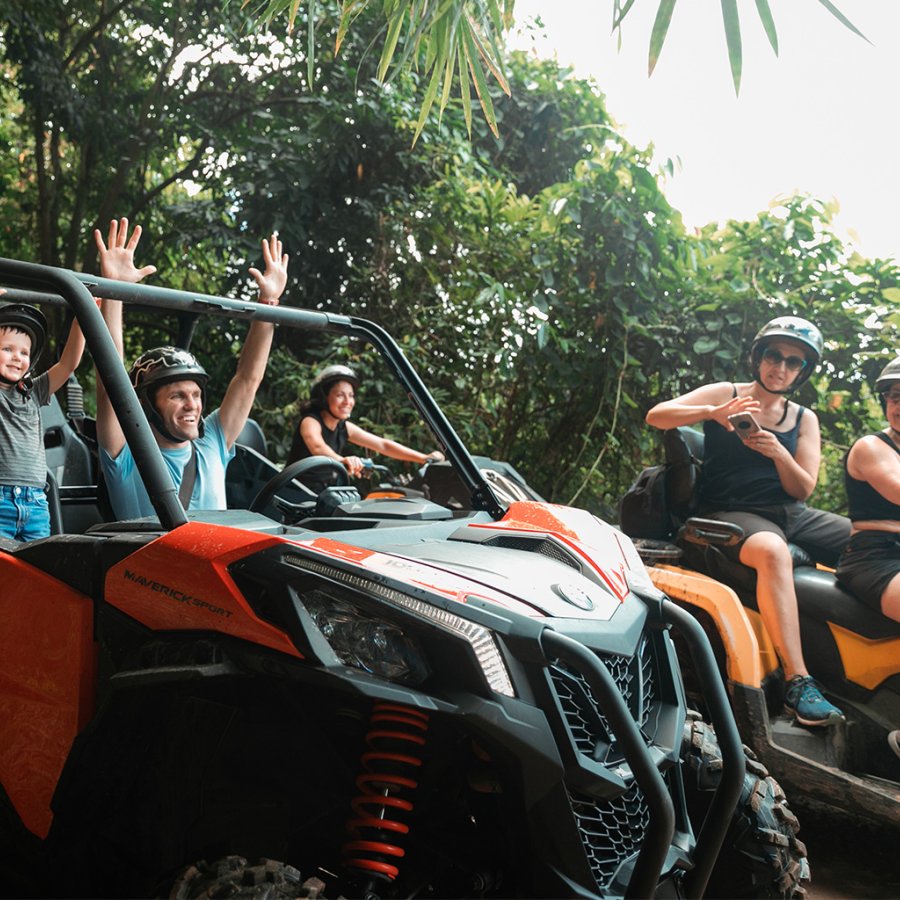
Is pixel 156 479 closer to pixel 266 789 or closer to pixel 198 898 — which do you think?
pixel 266 789

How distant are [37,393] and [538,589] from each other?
2.25m

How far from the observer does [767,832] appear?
7.14 feet

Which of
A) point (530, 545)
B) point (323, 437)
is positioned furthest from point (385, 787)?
point (323, 437)

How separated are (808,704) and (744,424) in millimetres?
1052

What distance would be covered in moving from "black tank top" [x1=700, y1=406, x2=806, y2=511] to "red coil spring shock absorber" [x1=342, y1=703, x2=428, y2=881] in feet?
7.67

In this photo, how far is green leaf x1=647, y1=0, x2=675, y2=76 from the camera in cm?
341

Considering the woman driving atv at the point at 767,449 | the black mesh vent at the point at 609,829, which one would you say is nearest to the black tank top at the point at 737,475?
the woman driving atv at the point at 767,449

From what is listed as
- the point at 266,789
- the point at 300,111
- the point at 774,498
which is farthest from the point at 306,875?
the point at 300,111

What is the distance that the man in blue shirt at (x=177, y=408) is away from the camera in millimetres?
2574

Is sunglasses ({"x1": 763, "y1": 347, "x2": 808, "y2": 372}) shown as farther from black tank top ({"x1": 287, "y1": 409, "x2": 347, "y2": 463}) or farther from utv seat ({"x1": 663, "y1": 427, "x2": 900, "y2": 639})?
black tank top ({"x1": 287, "y1": 409, "x2": 347, "y2": 463})

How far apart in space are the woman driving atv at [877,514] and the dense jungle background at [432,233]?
2342 mm

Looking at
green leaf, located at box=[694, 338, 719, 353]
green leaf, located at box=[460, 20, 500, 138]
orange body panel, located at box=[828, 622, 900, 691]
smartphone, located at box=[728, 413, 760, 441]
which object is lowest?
orange body panel, located at box=[828, 622, 900, 691]

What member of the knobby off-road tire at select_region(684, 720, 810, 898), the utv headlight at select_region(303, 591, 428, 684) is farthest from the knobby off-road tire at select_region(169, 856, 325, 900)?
the knobby off-road tire at select_region(684, 720, 810, 898)

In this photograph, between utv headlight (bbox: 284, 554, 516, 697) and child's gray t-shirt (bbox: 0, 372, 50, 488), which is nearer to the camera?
utv headlight (bbox: 284, 554, 516, 697)
